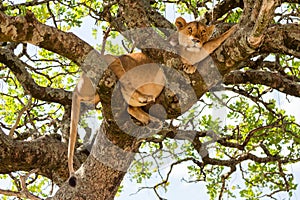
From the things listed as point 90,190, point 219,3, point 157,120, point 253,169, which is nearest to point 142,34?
point 157,120

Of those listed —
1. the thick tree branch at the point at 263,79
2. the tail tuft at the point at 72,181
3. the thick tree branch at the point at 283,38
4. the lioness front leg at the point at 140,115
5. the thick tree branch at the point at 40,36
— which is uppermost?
the thick tree branch at the point at 263,79

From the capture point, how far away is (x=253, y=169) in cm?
732

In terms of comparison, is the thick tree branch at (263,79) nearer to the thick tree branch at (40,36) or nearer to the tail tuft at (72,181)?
the tail tuft at (72,181)

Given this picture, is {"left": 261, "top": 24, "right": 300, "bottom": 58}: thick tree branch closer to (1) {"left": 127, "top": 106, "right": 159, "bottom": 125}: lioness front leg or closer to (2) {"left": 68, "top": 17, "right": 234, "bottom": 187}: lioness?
(2) {"left": 68, "top": 17, "right": 234, "bottom": 187}: lioness

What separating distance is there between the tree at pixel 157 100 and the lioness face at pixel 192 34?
0.84 feet

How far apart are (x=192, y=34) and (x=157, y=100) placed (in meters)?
0.78

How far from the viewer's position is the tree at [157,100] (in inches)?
147

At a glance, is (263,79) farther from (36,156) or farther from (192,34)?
(36,156)

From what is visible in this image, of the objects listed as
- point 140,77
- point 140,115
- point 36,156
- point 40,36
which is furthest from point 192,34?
point 36,156

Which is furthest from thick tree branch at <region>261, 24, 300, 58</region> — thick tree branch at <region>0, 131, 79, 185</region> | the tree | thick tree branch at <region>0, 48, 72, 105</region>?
thick tree branch at <region>0, 48, 72, 105</region>

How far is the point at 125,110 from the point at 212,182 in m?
3.70

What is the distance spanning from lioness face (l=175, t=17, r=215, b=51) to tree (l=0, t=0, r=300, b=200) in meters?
0.25

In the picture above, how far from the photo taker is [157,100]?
4.16m

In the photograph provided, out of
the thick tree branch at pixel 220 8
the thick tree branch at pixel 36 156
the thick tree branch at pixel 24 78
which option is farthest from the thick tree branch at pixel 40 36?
the thick tree branch at pixel 220 8
